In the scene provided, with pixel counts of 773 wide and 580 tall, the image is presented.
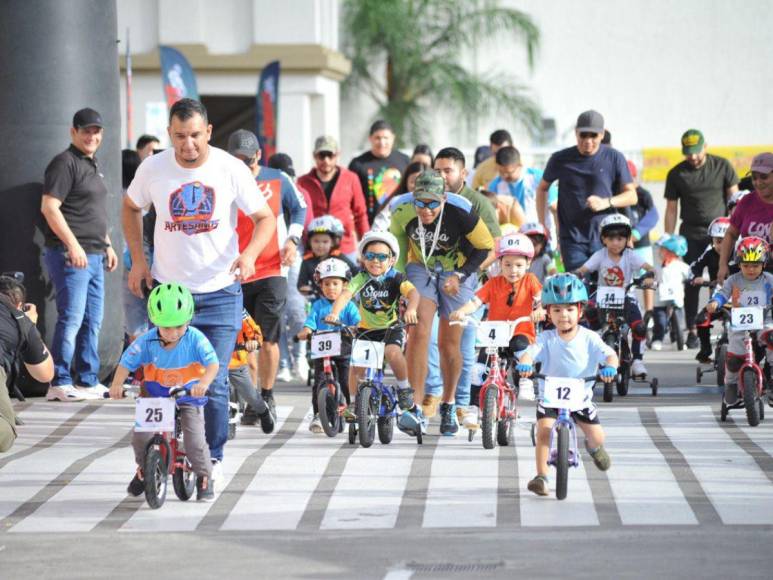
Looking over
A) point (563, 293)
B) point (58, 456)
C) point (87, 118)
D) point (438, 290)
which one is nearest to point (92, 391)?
point (87, 118)

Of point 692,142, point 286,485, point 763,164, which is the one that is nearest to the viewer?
point 286,485

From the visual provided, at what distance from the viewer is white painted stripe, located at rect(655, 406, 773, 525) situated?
421 inches

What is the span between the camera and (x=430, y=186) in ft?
45.2

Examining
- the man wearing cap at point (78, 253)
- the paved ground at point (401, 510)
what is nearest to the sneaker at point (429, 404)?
the paved ground at point (401, 510)

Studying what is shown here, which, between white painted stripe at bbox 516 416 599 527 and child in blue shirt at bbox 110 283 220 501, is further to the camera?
child in blue shirt at bbox 110 283 220 501

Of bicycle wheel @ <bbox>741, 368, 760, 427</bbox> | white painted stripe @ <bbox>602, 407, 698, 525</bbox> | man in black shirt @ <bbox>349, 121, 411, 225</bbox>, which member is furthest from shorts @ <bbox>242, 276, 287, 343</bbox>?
man in black shirt @ <bbox>349, 121, 411, 225</bbox>

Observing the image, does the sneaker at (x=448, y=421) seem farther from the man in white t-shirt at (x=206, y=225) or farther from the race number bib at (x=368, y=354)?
the man in white t-shirt at (x=206, y=225)

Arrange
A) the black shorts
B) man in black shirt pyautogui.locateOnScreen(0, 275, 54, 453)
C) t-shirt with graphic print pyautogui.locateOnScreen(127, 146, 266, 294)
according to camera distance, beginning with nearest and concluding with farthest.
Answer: t-shirt with graphic print pyautogui.locateOnScreen(127, 146, 266, 294) < man in black shirt pyautogui.locateOnScreen(0, 275, 54, 453) < the black shorts

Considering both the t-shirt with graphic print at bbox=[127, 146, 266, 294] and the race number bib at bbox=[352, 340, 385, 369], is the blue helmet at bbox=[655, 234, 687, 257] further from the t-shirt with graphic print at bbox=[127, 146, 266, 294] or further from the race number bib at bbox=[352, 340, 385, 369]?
the t-shirt with graphic print at bbox=[127, 146, 266, 294]

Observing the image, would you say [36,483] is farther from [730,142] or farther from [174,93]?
[730,142]

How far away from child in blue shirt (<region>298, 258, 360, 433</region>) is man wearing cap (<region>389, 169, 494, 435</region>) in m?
0.47

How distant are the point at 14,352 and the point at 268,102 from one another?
15215 millimetres

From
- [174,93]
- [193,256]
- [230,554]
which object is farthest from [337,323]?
[174,93]

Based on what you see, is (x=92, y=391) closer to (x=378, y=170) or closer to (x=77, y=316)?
(x=77, y=316)
